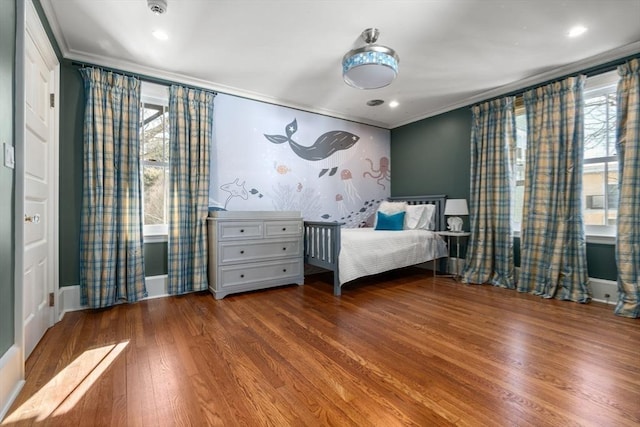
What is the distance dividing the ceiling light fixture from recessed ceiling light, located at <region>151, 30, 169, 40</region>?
1.53 meters

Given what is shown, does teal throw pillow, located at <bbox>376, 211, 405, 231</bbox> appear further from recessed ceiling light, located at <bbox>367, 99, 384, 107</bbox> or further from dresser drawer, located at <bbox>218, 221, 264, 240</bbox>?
dresser drawer, located at <bbox>218, 221, 264, 240</bbox>

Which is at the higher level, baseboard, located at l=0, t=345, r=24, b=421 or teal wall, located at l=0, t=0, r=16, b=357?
teal wall, located at l=0, t=0, r=16, b=357

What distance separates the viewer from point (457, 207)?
369 centimetres

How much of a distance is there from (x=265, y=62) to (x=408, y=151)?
112 inches

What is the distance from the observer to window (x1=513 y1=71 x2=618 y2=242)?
280 cm

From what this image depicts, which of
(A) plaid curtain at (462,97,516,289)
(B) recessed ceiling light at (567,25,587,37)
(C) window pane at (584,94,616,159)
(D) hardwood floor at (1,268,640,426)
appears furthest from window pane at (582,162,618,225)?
(B) recessed ceiling light at (567,25,587,37)

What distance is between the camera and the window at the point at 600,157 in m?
2.80

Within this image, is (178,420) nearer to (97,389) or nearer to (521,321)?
(97,389)

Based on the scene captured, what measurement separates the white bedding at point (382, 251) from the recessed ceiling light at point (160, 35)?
2476mm

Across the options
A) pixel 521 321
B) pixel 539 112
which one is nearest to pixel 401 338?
pixel 521 321

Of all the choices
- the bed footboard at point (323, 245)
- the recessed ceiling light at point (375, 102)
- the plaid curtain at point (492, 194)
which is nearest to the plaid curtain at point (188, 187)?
the bed footboard at point (323, 245)

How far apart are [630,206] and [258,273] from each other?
3618mm

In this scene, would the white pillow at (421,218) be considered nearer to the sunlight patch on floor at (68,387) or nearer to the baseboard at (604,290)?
the baseboard at (604,290)

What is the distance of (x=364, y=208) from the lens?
4.69 meters
